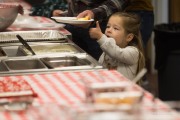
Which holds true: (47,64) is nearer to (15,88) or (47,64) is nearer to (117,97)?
(15,88)

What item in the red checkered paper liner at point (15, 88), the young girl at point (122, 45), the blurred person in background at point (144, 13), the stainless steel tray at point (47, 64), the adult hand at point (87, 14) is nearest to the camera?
the red checkered paper liner at point (15, 88)

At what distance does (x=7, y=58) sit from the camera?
9.57ft

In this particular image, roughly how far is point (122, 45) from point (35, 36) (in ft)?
2.05

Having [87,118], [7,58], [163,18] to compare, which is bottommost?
[163,18]

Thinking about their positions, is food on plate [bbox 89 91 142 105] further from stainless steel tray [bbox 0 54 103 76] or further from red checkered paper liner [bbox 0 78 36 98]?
stainless steel tray [bbox 0 54 103 76]

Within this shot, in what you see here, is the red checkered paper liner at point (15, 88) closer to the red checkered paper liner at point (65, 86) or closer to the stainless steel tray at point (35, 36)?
the red checkered paper liner at point (65, 86)

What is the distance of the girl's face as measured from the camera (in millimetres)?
3369

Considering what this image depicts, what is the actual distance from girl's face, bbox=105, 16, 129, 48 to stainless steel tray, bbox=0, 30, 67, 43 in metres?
0.33

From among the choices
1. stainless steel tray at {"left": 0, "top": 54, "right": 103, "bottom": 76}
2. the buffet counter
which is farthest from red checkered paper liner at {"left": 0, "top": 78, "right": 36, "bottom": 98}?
stainless steel tray at {"left": 0, "top": 54, "right": 103, "bottom": 76}

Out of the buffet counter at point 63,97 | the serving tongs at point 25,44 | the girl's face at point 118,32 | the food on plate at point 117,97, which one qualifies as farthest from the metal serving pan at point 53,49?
the food on plate at point 117,97

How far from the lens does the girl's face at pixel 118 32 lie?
3369mm

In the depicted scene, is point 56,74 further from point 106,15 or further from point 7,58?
point 106,15

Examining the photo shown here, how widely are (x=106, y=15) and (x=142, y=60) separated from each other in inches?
29.2

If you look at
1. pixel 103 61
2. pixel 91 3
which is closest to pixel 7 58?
pixel 103 61
